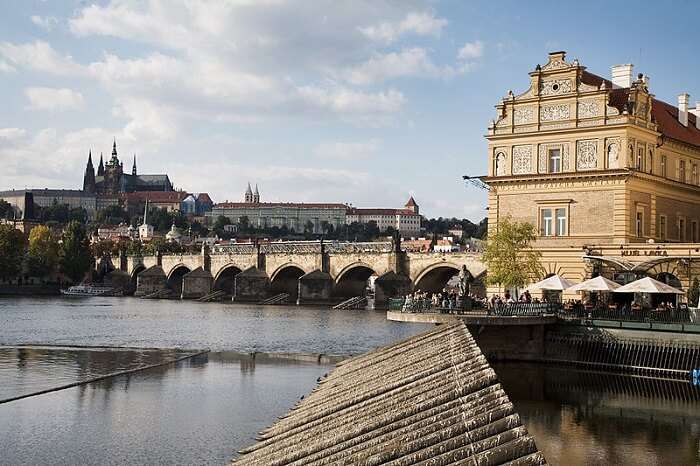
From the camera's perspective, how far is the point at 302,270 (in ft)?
422

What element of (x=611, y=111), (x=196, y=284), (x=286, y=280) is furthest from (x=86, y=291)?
(x=611, y=111)

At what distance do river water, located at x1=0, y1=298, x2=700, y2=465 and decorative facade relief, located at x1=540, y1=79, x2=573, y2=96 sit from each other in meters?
17.7

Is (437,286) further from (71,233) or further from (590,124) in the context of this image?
(71,233)

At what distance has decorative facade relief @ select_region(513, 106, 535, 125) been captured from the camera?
5469 cm

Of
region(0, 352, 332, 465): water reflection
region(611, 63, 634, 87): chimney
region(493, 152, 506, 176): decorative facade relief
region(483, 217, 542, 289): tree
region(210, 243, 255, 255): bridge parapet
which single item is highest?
region(611, 63, 634, 87): chimney

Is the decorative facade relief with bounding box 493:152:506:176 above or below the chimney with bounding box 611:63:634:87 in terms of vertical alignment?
below

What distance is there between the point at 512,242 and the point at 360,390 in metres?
26.6

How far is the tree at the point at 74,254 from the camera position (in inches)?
6462

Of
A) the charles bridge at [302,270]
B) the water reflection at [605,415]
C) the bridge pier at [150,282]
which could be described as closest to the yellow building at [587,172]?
the water reflection at [605,415]

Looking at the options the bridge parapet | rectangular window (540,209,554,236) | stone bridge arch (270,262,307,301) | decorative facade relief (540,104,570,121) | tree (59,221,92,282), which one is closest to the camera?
decorative facade relief (540,104,570,121)

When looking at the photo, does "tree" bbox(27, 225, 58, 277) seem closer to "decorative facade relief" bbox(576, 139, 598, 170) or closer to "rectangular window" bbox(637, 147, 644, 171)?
"decorative facade relief" bbox(576, 139, 598, 170)

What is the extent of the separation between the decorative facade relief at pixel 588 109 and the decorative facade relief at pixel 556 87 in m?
1.15

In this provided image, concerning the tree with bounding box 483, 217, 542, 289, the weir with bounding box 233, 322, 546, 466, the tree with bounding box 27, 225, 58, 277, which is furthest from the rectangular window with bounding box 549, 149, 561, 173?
the tree with bounding box 27, 225, 58, 277

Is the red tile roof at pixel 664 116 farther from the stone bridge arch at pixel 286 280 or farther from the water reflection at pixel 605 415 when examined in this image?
the stone bridge arch at pixel 286 280
